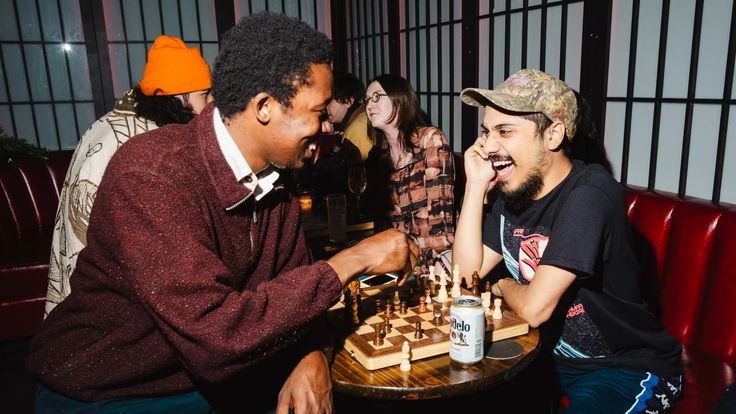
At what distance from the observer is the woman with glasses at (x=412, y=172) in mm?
3666

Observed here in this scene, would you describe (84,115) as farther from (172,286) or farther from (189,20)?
(172,286)

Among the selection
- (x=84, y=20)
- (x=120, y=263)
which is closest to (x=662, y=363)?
(x=120, y=263)

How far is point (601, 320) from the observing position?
209cm

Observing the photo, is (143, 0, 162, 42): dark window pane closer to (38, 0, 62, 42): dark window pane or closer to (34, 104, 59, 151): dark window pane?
(38, 0, 62, 42): dark window pane

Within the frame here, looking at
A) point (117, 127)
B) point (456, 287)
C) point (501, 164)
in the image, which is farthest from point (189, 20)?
point (456, 287)

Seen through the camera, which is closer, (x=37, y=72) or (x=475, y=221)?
(x=475, y=221)

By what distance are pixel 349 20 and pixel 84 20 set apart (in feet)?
13.1

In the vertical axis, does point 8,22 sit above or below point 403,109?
above

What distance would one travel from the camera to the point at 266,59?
144cm

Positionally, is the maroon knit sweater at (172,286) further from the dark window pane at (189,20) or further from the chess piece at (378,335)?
the dark window pane at (189,20)

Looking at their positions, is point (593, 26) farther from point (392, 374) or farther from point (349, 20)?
point (349, 20)

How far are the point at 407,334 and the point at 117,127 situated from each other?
1.83 m

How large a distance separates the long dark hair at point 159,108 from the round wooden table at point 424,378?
1.84 meters

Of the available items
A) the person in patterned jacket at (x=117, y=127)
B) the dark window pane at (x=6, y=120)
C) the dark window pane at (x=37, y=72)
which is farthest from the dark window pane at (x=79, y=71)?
the person in patterned jacket at (x=117, y=127)
